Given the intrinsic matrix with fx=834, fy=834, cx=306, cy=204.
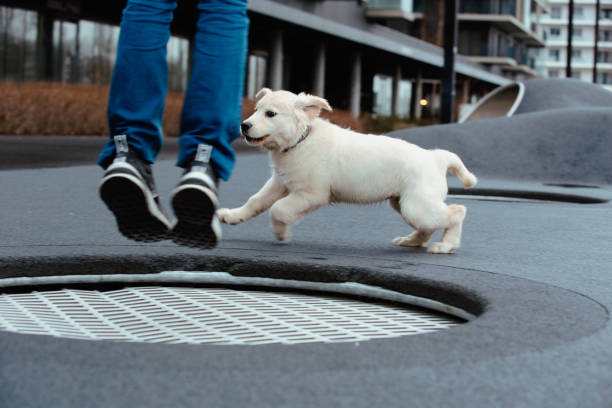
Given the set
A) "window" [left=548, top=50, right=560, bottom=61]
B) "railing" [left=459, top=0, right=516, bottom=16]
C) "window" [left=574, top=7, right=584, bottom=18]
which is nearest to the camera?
"railing" [left=459, top=0, right=516, bottom=16]

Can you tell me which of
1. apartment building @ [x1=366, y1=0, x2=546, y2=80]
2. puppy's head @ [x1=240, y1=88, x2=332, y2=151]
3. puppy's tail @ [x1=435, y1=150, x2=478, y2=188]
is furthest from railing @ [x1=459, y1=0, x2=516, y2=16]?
puppy's head @ [x1=240, y1=88, x2=332, y2=151]

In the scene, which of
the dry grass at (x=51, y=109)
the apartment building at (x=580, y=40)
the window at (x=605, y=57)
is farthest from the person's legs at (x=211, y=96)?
the window at (x=605, y=57)

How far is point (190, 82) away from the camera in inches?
112

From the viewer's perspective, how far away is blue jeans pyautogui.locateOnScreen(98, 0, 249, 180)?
112 inches

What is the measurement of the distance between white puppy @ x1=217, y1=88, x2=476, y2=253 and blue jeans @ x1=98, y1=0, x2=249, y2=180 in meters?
0.68

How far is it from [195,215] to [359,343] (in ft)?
3.37

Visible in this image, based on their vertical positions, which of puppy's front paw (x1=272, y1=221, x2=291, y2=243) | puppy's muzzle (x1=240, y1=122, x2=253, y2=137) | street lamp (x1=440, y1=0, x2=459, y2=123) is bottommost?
puppy's front paw (x1=272, y1=221, x2=291, y2=243)

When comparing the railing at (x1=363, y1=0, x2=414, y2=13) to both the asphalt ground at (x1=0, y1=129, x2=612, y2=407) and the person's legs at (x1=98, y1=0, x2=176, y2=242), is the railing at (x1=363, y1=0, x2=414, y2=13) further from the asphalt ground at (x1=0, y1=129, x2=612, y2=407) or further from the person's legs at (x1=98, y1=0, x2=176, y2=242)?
the person's legs at (x1=98, y1=0, x2=176, y2=242)

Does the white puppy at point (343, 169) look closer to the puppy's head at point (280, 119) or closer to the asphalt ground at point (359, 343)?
the puppy's head at point (280, 119)

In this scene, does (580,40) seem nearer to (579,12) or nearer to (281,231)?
(579,12)

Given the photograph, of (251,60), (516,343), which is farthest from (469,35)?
(516,343)

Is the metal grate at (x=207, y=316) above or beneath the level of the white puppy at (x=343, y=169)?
beneath

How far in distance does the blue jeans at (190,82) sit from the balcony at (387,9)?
108 feet

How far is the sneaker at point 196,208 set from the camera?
269 centimetres
